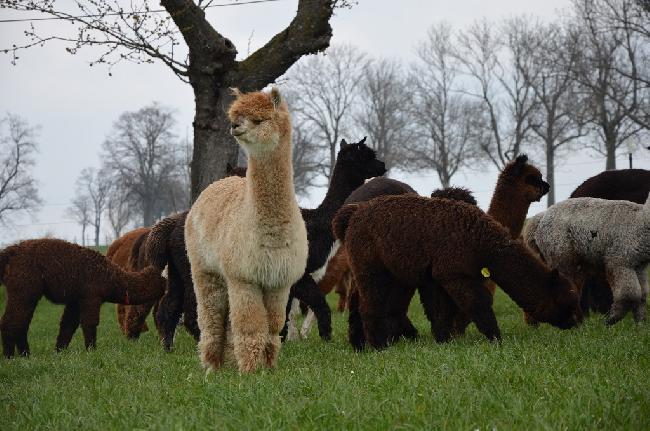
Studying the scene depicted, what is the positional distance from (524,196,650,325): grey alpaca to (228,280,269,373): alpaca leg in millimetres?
4130

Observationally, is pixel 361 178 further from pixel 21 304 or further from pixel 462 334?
pixel 21 304

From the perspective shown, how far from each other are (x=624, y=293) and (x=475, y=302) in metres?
2.18

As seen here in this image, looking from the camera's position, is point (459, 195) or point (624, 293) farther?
point (459, 195)

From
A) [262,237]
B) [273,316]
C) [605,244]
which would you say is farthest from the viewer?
[605,244]

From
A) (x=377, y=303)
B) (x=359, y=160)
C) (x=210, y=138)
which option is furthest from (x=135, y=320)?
(x=377, y=303)

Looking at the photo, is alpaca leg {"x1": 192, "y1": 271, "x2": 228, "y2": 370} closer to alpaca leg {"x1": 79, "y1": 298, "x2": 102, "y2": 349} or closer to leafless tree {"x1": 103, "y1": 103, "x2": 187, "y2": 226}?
alpaca leg {"x1": 79, "y1": 298, "x2": 102, "y2": 349}

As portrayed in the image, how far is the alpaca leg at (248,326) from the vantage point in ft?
19.2

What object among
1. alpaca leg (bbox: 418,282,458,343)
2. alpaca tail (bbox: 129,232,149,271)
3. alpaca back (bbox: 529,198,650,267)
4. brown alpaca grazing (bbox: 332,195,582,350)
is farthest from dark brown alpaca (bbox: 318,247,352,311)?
brown alpaca grazing (bbox: 332,195,582,350)

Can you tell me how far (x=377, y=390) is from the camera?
4605mm

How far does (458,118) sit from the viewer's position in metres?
46.6

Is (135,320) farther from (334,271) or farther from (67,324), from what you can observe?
(334,271)

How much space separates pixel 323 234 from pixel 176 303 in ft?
6.64

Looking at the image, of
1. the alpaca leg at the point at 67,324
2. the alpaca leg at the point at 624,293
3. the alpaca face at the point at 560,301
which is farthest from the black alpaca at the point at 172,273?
the alpaca leg at the point at 624,293

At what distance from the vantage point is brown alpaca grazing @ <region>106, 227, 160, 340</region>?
11039 millimetres
